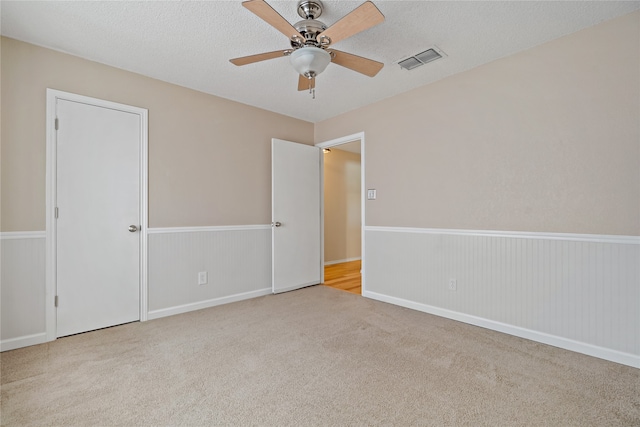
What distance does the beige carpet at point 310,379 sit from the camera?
158 cm

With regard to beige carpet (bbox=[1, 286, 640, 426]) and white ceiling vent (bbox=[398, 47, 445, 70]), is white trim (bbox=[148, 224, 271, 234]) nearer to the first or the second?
beige carpet (bbox=[1, 286, 640, 426])

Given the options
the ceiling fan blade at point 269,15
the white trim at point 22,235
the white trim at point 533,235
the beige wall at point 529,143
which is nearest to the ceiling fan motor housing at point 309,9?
the ceiling fan blade at point 269,15

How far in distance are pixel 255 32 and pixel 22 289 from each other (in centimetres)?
273

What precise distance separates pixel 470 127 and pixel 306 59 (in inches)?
70.1

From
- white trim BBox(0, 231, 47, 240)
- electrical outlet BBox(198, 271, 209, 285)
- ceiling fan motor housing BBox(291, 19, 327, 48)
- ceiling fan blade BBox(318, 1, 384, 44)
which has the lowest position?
electrical outlet BBox(198, 271, 209, 285)

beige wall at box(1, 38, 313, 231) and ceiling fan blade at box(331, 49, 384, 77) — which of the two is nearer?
ceiling fan blade at box(331, 49, 384, 77)

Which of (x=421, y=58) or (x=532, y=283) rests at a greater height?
(x=421, y=58)

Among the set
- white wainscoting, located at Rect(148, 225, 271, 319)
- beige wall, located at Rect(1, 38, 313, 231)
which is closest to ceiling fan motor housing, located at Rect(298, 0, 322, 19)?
beige wall, located at Rect(1, 38, 313, 231)

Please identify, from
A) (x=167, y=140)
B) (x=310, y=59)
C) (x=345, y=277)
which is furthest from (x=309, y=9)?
(x=345, y=277)

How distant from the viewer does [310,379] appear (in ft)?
6.28

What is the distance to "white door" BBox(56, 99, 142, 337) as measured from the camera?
8.46 feet

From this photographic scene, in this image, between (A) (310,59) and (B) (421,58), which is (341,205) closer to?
(B) (421,58)

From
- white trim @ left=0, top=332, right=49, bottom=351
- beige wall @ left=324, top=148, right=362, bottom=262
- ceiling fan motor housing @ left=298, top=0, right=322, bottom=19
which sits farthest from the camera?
beige wall @ left=324, top=148, right=362, bottom=262

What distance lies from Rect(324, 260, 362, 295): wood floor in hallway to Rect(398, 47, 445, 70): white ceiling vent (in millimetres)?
2713
